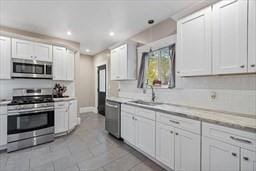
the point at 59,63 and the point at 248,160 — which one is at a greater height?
the point at 59,63

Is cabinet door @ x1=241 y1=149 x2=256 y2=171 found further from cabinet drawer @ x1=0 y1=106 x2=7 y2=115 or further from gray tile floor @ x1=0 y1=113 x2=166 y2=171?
cabinet drawer @ x1=0 y1=106 x2=7 y2=115

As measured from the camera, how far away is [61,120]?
3.42 meters

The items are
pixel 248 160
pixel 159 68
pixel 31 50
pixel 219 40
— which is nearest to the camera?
pixel 248 160

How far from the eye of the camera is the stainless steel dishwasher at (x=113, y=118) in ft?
Answer: 10.6

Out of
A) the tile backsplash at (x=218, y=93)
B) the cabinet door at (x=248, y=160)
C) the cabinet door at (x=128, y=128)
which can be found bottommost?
the cabinet door at (x=128, y=128)

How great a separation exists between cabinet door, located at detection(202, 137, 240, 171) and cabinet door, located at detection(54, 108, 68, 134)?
10.3 ft

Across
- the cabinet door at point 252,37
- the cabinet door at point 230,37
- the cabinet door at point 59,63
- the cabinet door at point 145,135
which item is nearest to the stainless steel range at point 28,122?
the cabinet door at point 59,63

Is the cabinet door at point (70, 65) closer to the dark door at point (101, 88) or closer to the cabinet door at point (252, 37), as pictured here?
the dark door at point (101, 88)

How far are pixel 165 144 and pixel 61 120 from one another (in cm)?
263

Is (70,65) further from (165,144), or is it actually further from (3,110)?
(165,144)

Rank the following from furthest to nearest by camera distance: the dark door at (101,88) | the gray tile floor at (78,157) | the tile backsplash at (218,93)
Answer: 1. the dark door at (101,88)
2. the gray tile floor at (78,157)
3. the tile backsplash at (218,93)

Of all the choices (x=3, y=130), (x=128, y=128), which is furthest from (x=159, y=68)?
(x=3, y=130)

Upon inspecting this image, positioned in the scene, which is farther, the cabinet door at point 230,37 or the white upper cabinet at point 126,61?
the white upper cabinet at point 126,61

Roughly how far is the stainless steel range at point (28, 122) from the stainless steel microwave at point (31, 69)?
1.55ft
